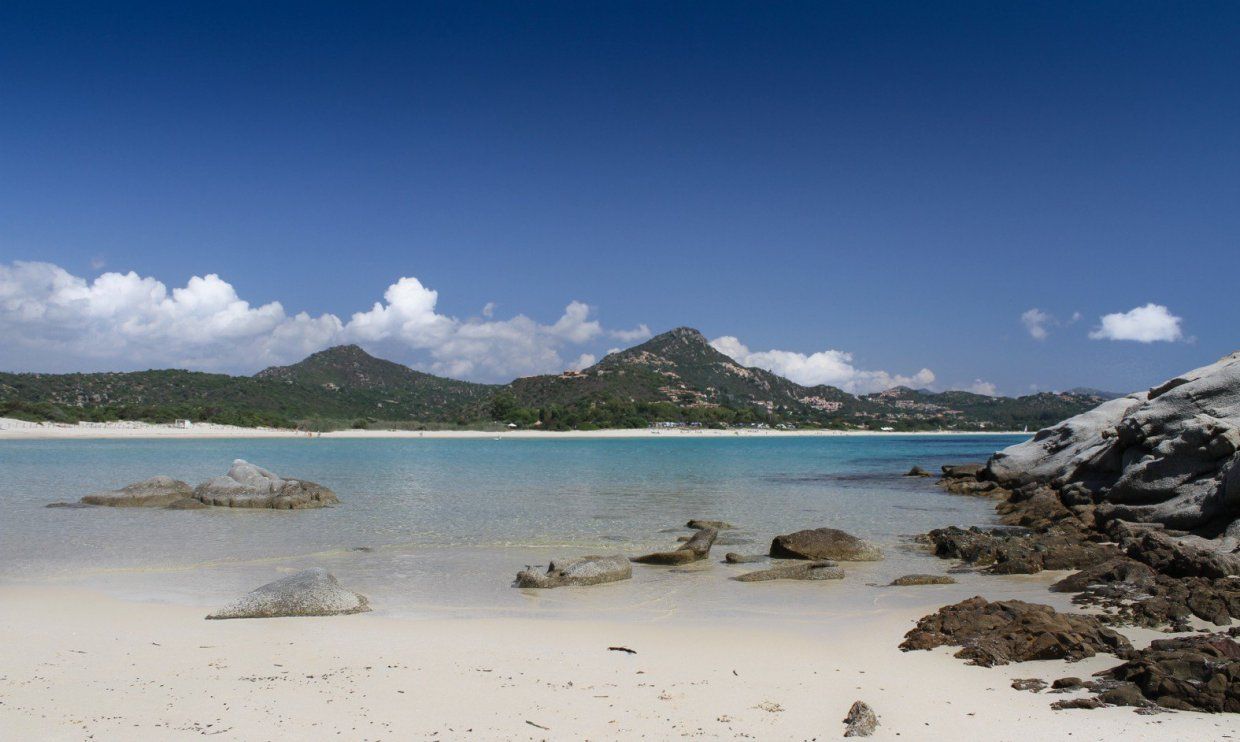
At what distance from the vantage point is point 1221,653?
7262mm

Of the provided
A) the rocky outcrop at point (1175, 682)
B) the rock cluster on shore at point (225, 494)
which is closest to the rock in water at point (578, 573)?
the rocky outcrop at point (1175, 682)

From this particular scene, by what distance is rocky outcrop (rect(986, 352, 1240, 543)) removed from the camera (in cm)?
1562

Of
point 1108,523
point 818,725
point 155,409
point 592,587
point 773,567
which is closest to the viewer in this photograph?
point 818,725

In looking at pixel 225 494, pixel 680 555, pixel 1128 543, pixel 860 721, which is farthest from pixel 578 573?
pixel 225 494

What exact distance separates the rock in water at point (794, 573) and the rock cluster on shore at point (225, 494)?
16.7m

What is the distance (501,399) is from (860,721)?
135162 mm

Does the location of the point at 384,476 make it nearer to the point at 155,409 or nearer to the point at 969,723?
the point at 969,723

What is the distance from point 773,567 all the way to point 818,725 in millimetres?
7949

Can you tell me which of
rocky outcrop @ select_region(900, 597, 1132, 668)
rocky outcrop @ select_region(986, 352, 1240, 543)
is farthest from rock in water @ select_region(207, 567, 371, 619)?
rocky outcrop @ select_region(986, 352, 1240, 543)

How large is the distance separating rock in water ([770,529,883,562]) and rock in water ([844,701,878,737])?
8.86m

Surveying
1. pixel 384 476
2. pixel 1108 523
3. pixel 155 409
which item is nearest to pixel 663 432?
pixel 155 409

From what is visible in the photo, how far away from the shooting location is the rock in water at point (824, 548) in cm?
1509

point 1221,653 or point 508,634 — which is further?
point 508,634

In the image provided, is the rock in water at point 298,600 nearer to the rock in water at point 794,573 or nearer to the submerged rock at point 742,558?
the rock in water at point 794,573
